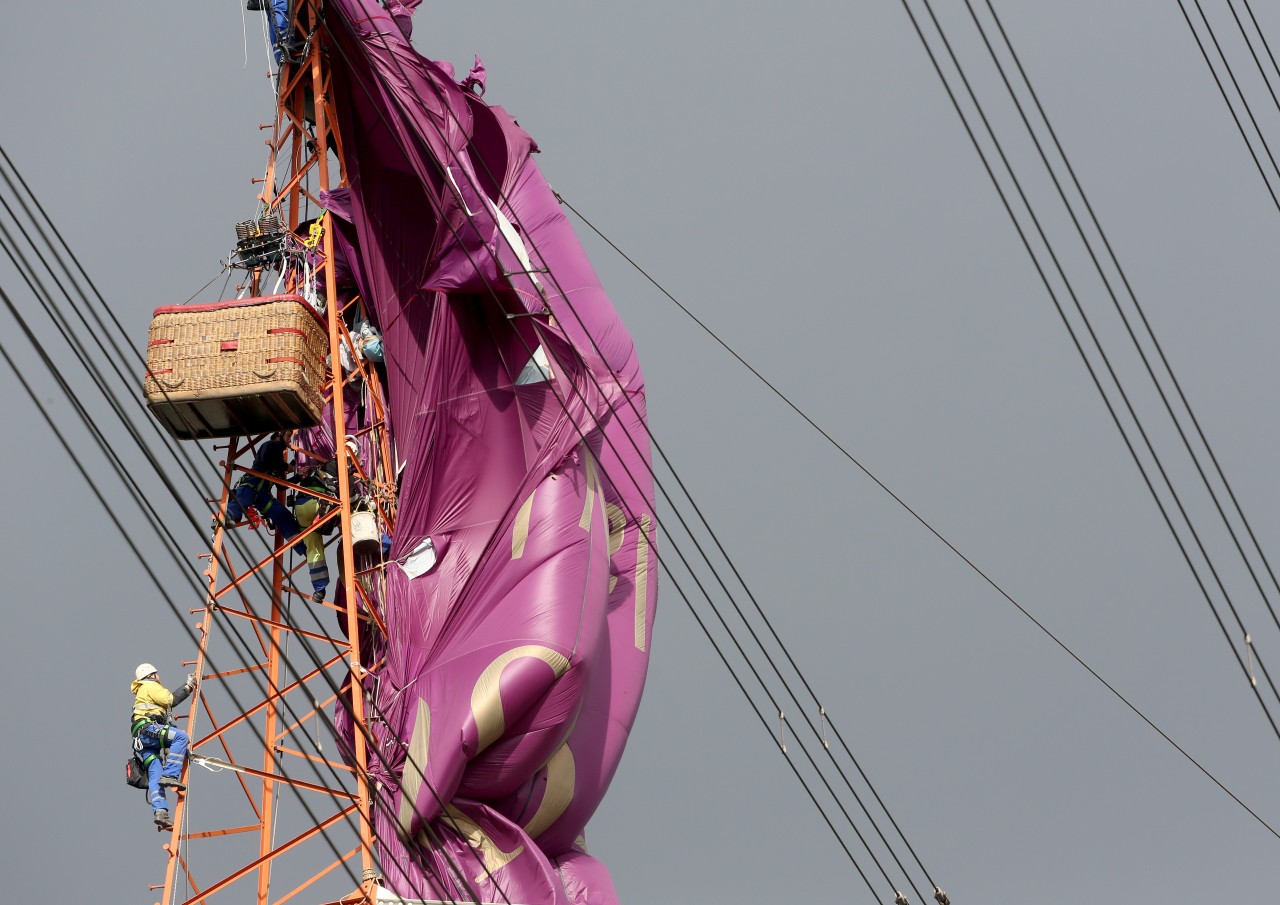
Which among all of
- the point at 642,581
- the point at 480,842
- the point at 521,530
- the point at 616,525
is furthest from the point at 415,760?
the point at 616,525

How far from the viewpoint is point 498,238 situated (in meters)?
24.9

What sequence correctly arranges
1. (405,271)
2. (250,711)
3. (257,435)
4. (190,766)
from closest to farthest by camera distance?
(250,711) → (190,766) → (257,435) → (405,271)

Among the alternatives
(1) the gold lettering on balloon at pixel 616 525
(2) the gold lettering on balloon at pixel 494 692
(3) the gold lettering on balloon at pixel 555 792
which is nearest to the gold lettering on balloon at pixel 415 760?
(2) the gold lettering on balloon at pixel 494 692

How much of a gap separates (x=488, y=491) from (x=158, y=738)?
4.22 m

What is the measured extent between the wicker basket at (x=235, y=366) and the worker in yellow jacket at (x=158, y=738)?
2.46 m

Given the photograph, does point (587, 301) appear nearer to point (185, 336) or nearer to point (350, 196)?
point (350, 196)

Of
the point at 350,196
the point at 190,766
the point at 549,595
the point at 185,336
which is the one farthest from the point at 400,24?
the point at 190,766

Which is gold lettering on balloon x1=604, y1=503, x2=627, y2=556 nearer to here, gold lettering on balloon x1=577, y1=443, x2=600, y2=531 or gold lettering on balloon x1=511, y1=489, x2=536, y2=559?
gold lettering on balloon x1=577, y1=443, x2=600, y2=531

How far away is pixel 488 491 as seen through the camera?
24969mm

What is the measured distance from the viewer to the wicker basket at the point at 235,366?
23156 mm

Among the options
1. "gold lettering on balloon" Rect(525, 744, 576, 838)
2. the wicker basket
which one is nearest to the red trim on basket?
the wicker basket

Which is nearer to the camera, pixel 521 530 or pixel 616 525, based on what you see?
pixel 521 530

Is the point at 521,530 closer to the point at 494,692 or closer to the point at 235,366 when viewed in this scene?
the point at 494,692

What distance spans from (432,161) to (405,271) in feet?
4.27
